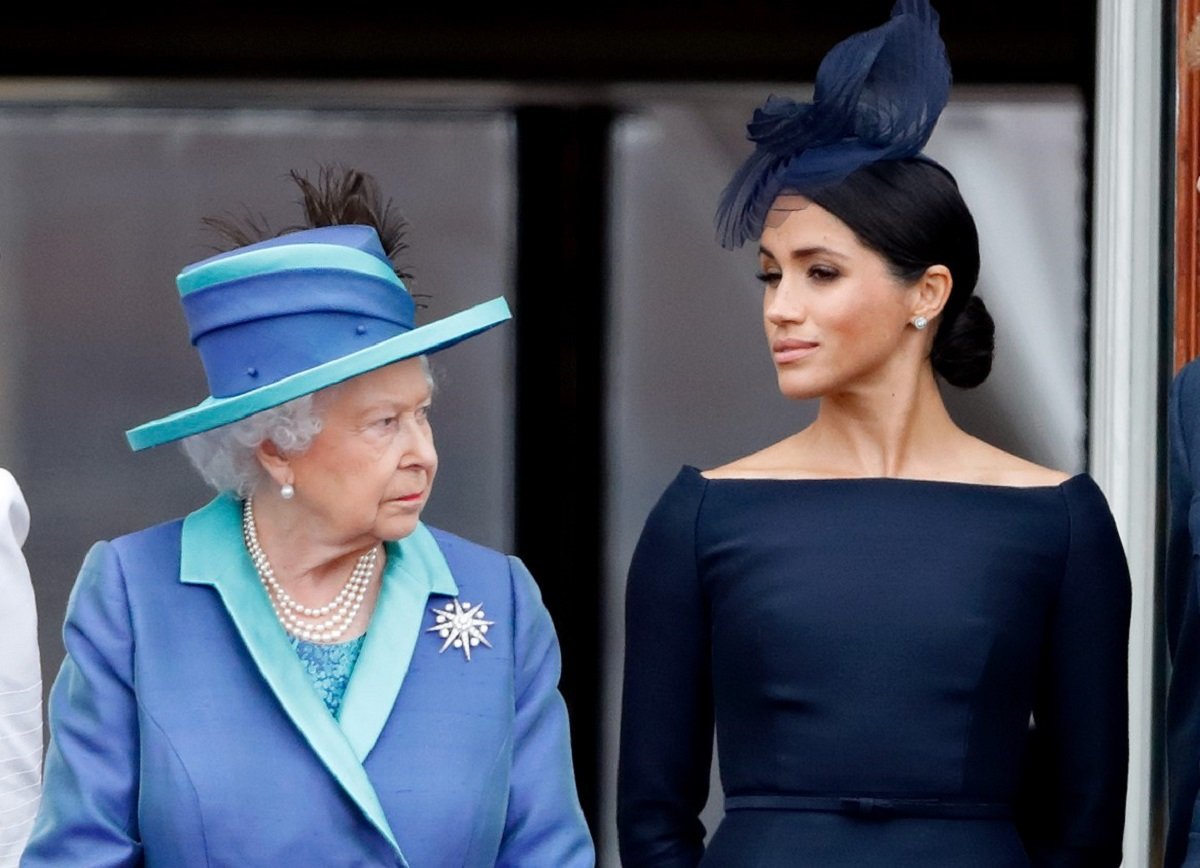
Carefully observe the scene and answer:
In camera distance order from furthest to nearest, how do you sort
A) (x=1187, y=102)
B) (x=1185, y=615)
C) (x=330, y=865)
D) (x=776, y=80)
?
(x=776, y=80), (x=1187, y=102), (x=1185, y=615), (x=330, y=865)

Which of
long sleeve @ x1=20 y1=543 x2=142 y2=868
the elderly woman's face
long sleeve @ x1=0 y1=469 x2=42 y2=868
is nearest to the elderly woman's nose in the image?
the elderly woman's face

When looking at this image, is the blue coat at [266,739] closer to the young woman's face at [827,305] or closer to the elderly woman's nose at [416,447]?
the elderly woman's nose at [416,447]

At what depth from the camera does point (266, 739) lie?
11.4 ft

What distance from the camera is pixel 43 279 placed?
5.65 m

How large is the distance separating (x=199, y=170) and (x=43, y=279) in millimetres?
393

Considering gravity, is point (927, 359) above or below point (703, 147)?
below

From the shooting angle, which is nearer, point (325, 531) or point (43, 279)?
point (325, 531)

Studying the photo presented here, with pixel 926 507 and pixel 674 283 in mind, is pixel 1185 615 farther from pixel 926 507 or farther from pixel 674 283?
pixel 674 283

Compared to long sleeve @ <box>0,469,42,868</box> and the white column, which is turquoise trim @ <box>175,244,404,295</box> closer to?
long sleeve @ <box>0,469,42,868</box>

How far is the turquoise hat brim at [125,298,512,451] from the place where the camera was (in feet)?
11.4

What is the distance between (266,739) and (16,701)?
Answer: 664 millimetres

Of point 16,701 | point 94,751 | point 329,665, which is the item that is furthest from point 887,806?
point 16,701

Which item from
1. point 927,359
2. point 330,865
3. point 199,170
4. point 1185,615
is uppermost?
point 199,170

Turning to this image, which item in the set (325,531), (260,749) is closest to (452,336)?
(325,531)
